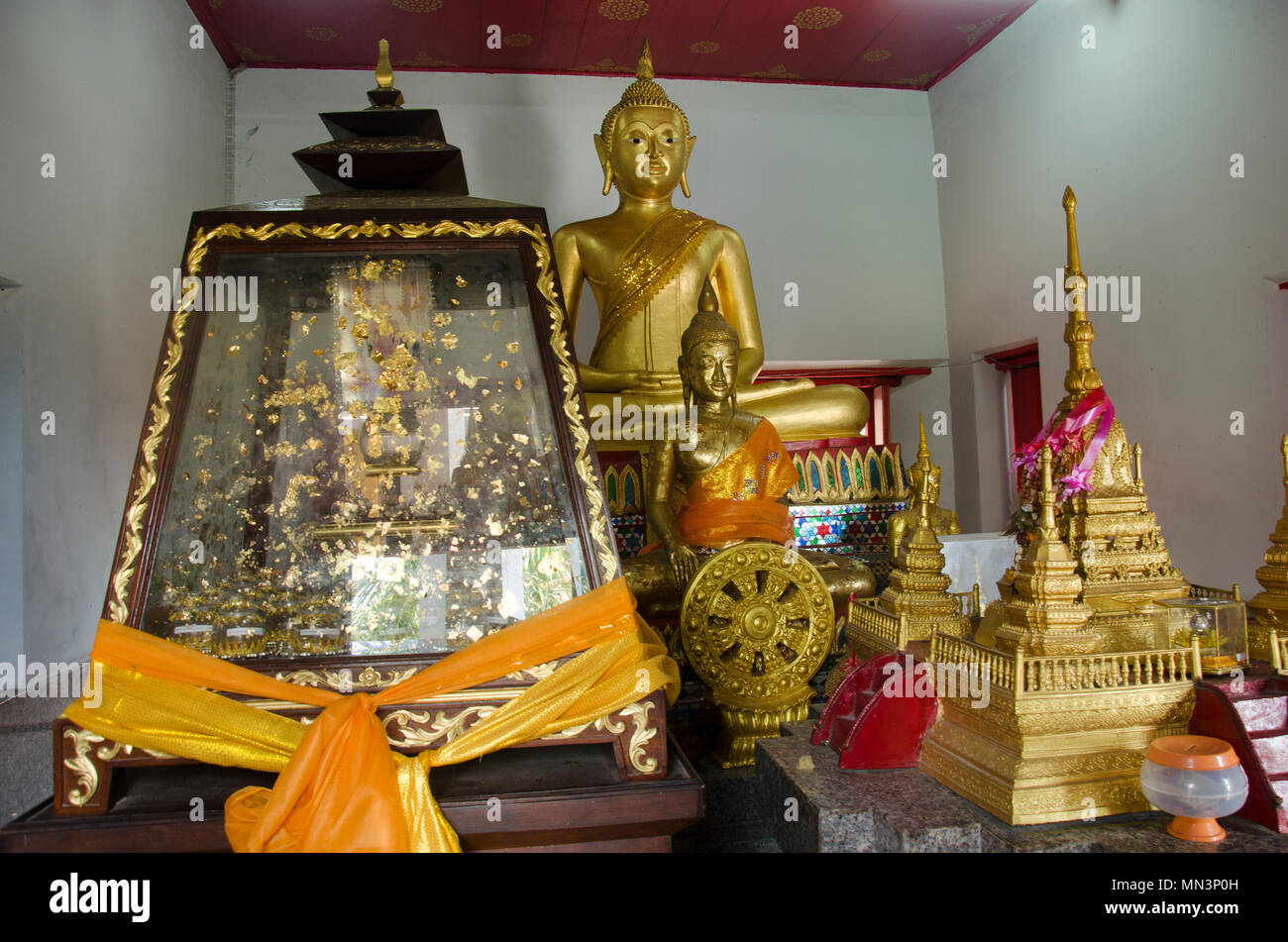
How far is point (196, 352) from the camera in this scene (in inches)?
55.1

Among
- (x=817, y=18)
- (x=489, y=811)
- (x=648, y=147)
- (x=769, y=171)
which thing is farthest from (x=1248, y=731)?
(x=769, y=171)

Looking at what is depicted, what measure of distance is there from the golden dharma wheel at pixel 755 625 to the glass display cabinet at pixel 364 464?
799mm

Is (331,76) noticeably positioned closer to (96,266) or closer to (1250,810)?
(96,266)

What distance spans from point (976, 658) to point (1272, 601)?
0.77m

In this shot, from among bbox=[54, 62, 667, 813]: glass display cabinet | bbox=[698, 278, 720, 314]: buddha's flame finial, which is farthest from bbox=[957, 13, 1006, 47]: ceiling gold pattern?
bbox=[54, 62, 667, 813]: glass display cabinet

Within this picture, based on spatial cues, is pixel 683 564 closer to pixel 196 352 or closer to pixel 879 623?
pixel 879 623

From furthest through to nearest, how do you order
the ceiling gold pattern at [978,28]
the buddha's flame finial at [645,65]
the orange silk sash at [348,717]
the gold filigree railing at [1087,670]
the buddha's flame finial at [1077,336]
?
the ceiling gold pattern at [978,28] < the buddha's flame finial at [645,65] < the buddha's flame finial at [1077,336] < the gold filigree railing at [1087,670] < the orange silk sash at [348,717]

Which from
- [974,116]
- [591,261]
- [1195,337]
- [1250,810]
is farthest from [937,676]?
[974,116]

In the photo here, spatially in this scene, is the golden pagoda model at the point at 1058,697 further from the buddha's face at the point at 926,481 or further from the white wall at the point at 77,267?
the white wall at the point at 77,267

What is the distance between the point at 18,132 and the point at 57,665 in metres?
1.44

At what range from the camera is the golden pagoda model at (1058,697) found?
1482 mm

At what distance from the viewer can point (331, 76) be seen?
4512 millimetres

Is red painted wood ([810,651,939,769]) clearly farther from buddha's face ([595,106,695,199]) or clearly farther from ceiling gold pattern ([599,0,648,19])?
ceiling gold pattern ([599,0,648,19])

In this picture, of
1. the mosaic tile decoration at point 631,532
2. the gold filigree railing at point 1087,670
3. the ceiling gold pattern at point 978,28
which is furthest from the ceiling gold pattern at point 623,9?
the gold filigree railing at point 1087,670
